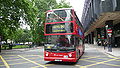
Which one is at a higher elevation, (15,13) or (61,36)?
(15,13)

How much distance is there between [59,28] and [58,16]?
2.94 feet

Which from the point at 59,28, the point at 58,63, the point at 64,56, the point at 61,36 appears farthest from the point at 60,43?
the point at 58,63

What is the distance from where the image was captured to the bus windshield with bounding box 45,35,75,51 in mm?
9484

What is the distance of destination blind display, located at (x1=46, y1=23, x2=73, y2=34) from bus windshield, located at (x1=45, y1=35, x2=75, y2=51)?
34cm

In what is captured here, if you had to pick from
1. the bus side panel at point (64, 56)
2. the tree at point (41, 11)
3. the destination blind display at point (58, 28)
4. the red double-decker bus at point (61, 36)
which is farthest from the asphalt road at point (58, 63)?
the tree at point (41, 11)

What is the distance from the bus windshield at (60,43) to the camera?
948 centimetres

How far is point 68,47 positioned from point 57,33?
1.20m

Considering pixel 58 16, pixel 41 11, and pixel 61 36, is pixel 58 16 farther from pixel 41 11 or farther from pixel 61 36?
pixel 41 11

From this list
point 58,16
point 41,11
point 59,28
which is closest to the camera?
point 59,28

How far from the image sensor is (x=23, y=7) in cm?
2088

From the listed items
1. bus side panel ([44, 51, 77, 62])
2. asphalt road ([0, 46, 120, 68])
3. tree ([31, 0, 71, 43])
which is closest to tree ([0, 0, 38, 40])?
asphalt road ([0, 46, 120, 68])

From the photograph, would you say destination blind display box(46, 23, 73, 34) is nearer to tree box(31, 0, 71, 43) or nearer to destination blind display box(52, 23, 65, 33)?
destination blind display box(52, 23, 65, 33)

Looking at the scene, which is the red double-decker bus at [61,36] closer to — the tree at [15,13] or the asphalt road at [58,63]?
the asphalt road at [58,63]

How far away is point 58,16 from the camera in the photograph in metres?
9.89
